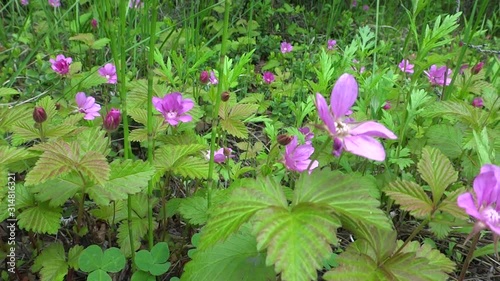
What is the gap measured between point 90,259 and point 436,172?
40.4 inches

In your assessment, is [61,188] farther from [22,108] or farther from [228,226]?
[228,226]

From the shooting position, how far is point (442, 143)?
195cm

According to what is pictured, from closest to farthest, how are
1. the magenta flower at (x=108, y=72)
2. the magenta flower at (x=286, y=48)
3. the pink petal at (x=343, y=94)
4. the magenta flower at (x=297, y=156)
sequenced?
the pink petal at (x=343, y=94), the magenta flower at (x=297, y=156), the magenta flower at (x=108, y=72), the magenta flower at (x=286, y=48)

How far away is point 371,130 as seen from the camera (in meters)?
0.93

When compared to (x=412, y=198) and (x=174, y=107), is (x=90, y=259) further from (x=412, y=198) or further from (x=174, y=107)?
(x=412, y=198)

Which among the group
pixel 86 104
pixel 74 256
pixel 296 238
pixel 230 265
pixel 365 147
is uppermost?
pixel 365 147

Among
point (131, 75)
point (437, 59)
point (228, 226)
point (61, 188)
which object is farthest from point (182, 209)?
point (131, 75)

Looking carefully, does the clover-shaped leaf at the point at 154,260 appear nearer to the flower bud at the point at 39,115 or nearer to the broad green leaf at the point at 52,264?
the broad green leaf at the point at 52,264

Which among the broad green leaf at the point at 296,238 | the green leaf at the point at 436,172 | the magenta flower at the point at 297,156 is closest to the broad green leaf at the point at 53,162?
the broad green leaf at the point at 296,238

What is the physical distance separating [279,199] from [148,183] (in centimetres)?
52

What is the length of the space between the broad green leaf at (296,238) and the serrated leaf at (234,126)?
962mm

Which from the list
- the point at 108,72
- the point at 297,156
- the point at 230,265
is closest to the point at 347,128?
the point at 230,265

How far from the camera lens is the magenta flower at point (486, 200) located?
2.93ft

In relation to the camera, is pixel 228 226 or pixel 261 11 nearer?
pixel 228 226
